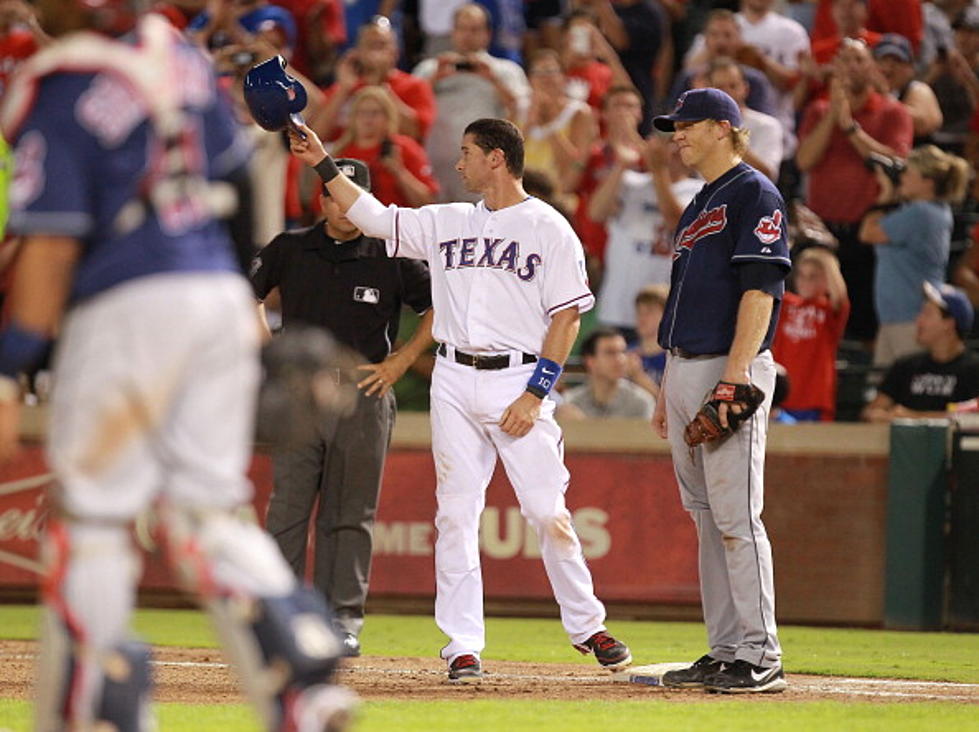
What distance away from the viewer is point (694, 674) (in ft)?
25.5

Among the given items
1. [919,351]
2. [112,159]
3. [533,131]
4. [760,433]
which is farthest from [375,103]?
[112,159]

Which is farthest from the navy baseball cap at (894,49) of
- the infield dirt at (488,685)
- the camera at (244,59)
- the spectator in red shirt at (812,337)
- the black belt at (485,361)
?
the black belt at (485,361)

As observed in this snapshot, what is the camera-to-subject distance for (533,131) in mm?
14258

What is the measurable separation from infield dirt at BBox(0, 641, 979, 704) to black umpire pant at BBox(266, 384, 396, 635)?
0.40 meters

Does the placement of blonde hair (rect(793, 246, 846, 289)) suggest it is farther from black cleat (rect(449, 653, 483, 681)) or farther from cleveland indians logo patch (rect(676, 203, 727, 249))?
black cleat (rect(449, 653, 483, 681))

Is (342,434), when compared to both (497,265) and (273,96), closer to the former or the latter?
(497,265)

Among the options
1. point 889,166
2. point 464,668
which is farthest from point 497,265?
point 889,166

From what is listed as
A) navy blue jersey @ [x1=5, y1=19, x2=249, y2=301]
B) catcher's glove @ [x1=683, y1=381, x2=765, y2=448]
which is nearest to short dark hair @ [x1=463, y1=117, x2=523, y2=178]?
catcher's glove @ [x1=683, y1=381, x2=765, y2=448]

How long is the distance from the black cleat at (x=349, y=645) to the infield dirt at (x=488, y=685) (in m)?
0.06

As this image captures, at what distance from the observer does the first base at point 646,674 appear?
7.96 meters

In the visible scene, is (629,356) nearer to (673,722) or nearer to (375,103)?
(375,103)

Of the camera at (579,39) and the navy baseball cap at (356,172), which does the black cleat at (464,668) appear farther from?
the camera at (579,39)

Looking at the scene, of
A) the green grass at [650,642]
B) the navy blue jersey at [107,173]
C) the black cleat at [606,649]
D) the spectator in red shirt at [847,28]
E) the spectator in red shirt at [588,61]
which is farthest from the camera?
the spectator in red shirt at [588,61]

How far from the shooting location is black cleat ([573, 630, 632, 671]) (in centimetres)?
821
